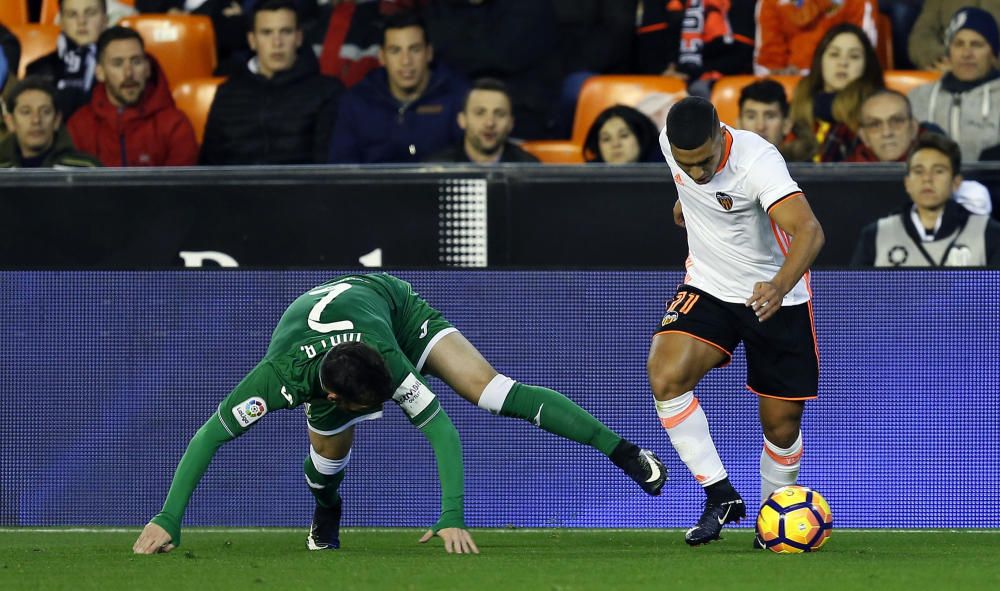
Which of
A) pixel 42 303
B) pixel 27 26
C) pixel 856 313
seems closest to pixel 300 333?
pixel 42 303

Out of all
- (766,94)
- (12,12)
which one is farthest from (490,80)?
(12,12)

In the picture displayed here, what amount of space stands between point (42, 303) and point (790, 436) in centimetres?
402

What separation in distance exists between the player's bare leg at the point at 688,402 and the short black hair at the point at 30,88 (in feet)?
15.7

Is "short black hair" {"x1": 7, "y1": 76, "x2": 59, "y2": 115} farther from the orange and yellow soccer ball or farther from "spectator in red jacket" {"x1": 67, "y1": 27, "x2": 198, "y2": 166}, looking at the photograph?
the orange and yellow soccer ball

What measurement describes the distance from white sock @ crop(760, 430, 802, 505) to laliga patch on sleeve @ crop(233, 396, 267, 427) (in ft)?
7.77

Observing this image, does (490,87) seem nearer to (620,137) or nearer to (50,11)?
(620,137)

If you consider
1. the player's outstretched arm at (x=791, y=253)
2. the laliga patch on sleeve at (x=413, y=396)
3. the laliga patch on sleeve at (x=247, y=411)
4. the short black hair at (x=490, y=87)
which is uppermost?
the short black hair at (x=490, y=87)

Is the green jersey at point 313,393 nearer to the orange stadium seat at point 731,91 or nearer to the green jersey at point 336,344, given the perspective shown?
the green jersey at point 336,344

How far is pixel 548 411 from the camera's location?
695cm

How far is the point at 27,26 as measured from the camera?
12.0 meters

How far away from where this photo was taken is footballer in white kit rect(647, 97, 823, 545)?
6.64m

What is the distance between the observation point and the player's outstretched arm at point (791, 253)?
612 centimetres

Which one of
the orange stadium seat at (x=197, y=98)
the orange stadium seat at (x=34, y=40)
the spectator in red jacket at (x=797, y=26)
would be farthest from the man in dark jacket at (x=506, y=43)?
the orange stadium seat at (x=34, y=40)

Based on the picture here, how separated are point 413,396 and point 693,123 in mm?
1562
